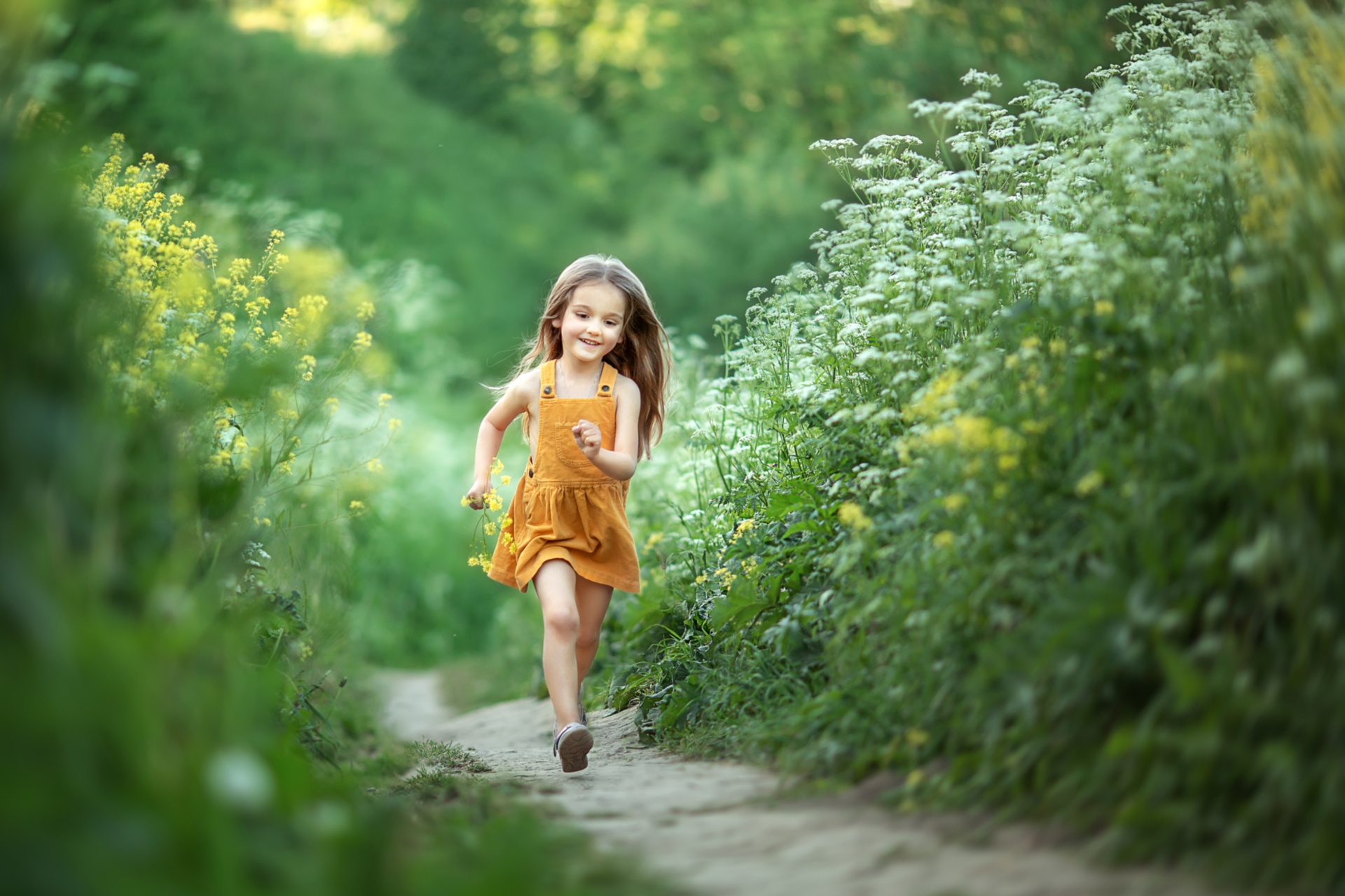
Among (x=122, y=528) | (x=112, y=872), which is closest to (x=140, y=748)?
(x=112, y=872)

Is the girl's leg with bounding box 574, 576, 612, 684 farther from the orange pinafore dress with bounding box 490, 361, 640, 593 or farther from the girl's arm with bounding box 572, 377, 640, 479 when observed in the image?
the girl's arm with bounding box 572, 377, 640, 479

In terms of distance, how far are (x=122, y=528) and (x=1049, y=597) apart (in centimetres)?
193

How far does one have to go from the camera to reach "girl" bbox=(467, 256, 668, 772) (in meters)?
4.40

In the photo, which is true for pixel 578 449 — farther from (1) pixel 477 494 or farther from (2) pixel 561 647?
(2) pixel 561 647

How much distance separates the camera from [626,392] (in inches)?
191

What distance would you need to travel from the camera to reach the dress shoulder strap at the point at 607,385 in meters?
4.81

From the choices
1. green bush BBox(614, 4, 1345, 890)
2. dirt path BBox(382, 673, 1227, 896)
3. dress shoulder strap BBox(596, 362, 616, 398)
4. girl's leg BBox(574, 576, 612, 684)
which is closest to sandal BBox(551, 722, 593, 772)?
dirt path BBox(382, 673, 1227, 896)

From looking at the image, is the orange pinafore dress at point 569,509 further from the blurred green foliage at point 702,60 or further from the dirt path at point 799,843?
the blurred green foliage at point 702,60

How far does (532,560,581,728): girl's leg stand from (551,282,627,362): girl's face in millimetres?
957

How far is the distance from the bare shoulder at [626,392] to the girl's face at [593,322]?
0.44ft

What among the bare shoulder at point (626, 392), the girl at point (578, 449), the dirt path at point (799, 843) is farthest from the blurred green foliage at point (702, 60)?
the dirt path at point (799, 843)

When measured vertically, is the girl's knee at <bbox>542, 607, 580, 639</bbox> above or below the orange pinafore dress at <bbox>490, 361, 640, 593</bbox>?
below

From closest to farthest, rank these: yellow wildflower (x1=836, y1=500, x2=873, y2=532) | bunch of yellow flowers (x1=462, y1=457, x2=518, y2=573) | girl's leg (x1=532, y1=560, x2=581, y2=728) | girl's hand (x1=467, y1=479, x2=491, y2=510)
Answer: yellow wildflower (x1=836, y1=500, x2=873, y2=532)
girl's leg (x1=532, y1=560, x2=581, y2=728)
girl's hand (x1=467, y1=479, x2=491, y2=510)
bunch of yellow flowers (x1=462, y1=457, x2=518, y2=573)

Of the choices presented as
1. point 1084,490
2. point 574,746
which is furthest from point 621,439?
point 1084,490
